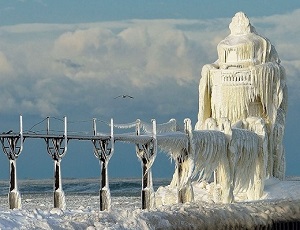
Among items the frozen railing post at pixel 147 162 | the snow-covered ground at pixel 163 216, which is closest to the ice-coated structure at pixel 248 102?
the snow-covered ground at pixel 163 216

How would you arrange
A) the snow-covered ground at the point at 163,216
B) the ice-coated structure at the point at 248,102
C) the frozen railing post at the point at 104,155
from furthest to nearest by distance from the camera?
1. the ice-coated structure at the point at 248,102
2. the frozen railing post at the point at 104,155
3. the snow-covered ground at the point at 163,216

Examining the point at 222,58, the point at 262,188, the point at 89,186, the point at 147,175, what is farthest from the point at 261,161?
the point at 89,186

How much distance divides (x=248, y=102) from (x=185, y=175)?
708cm

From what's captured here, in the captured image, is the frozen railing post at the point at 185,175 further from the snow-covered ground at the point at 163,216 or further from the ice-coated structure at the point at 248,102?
the ice-coated structure at the point at 248,102

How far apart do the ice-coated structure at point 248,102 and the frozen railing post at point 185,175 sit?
3.22 metres

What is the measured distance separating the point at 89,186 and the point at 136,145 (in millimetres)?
49162

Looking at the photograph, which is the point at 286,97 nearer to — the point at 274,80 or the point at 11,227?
the point at 274,80

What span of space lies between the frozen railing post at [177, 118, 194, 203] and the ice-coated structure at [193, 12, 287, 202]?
3222 mm

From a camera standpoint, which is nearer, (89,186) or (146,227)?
(146,227)

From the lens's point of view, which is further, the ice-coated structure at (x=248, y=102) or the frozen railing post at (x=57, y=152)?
the ice-coated structure at (x=248, y=102)

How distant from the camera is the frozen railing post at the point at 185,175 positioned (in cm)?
3559

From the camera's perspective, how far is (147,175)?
110 feet

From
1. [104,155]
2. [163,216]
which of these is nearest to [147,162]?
[104,155]

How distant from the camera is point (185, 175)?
35812 mm
